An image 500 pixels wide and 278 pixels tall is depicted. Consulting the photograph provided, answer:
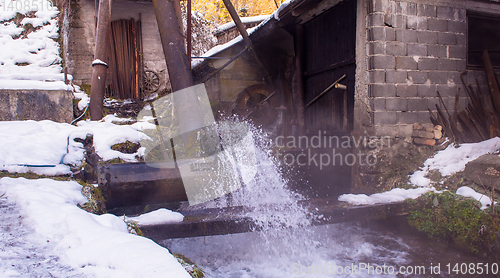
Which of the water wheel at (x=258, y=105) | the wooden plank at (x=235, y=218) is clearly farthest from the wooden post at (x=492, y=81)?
the water wheel at (x=258, y=105)

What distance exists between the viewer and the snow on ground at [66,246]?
5.11 ft

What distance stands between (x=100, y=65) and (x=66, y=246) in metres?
4.65

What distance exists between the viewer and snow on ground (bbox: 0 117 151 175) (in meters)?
3.12

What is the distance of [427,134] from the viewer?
4.14 meters

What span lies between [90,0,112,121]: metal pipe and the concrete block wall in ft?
16.4

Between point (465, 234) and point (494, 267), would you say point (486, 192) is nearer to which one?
point (465, 234)

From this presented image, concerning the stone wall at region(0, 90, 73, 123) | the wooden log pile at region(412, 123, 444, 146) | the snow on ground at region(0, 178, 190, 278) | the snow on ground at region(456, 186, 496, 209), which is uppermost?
the stone wall at region(0, 90, 73, 123)

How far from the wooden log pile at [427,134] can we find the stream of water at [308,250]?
4.75 feet

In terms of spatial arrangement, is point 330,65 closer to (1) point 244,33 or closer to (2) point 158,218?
(1) point 244,33

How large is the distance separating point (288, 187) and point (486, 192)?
2742 millimetres

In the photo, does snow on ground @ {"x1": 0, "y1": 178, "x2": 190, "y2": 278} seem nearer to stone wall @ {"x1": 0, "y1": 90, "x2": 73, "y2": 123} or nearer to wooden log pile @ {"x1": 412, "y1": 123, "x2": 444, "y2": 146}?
stone wall @ {"x1": 0, "y1": 90, "x2": 73, "y2": 123}

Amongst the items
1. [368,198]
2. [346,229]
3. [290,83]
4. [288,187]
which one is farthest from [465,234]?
[290,83]

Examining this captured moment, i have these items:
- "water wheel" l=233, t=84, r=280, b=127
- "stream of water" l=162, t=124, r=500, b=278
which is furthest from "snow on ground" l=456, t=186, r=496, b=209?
"water wheel" l=233, t=84, r=280, b=127

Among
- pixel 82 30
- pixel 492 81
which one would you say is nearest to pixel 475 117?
pixel 492 81
